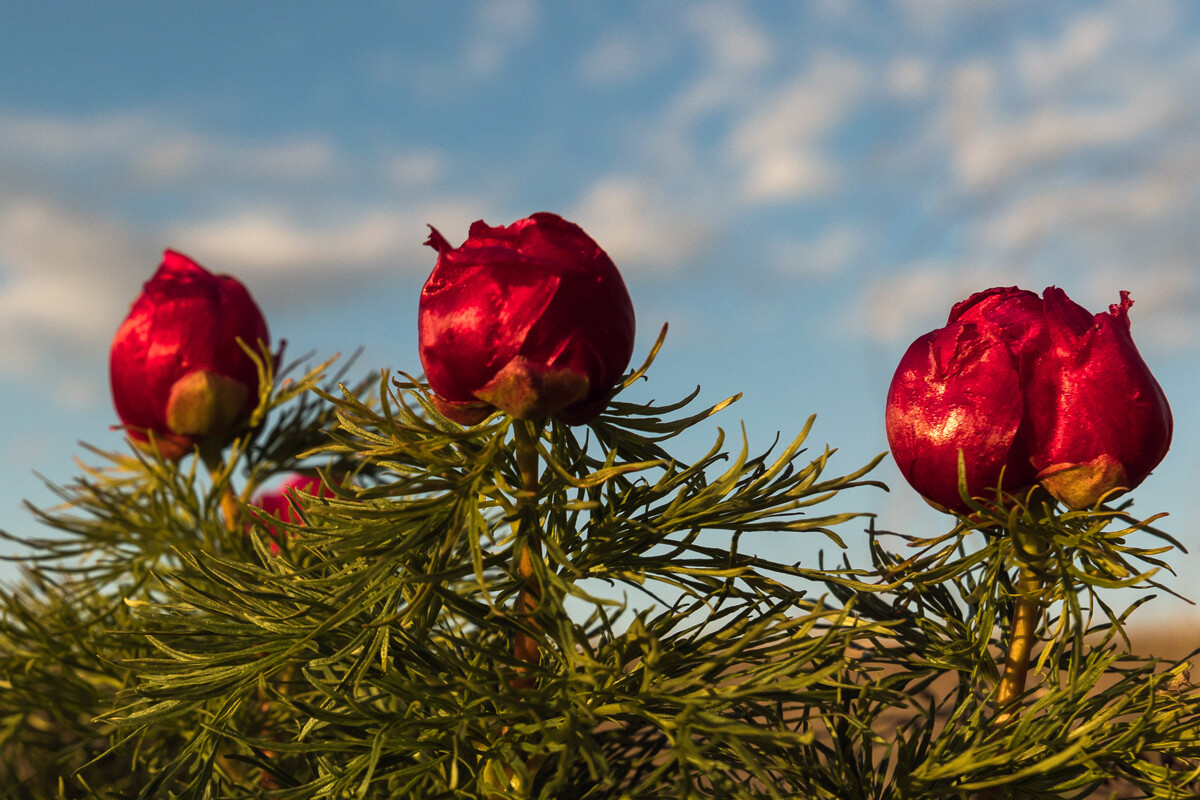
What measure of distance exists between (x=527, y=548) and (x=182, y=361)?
86cm

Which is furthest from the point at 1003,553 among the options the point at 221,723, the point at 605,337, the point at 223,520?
the point at 223,520

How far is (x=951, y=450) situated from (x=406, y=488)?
46 cm

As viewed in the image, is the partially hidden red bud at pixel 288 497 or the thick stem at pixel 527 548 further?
the partially hidden red bud at pixel 288 497

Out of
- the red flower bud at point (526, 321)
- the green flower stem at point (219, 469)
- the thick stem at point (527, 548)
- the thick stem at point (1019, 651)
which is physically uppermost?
the green flower stem at point (219, 469)

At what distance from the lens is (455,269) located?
0.80 m

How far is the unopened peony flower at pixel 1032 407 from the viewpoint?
848mm

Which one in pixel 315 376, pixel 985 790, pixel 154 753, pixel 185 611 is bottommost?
pixel 985 790

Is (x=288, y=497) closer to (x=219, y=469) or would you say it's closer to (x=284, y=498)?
(x=284, y=498)

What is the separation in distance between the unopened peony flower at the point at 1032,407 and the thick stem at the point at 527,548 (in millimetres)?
328

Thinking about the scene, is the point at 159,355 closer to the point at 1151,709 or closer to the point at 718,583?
the point at 718,583

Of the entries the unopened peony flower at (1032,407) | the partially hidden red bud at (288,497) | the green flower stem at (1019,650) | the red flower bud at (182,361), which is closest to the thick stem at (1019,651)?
the green flower stem at (1019,650)

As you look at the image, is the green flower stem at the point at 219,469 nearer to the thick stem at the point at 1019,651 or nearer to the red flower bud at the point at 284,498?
the red flower bud at the point at 284,498

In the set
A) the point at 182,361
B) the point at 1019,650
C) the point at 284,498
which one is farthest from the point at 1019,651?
the point at 182,361

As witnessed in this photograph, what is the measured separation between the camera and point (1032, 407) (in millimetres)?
871
